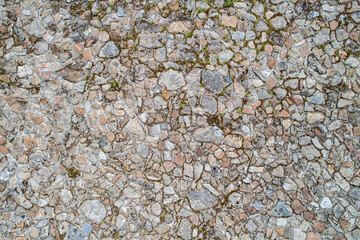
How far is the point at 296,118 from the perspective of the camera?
3186 mm

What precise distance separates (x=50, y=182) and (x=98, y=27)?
192 cm

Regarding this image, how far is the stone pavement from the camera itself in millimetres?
3154

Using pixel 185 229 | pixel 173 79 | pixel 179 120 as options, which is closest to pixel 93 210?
pixel 185 229

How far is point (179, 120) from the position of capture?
128 inches

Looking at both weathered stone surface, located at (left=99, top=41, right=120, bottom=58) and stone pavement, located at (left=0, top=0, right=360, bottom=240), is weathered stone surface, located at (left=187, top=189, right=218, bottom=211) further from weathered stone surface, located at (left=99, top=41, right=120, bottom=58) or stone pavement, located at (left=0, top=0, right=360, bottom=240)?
weathered stone surface, located at (left=99, top=41, right=120, bottom=58)

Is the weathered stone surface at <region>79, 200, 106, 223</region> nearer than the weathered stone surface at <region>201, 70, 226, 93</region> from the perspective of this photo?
No

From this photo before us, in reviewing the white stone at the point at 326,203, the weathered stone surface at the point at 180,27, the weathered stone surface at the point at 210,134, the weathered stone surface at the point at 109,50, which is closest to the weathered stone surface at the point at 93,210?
the weathered stone surface at the point at 210,134

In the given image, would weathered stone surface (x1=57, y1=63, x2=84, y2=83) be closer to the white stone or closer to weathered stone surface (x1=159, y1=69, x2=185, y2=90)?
weathered stone surface (x1=159, y1=69, x2=185, y2=90)

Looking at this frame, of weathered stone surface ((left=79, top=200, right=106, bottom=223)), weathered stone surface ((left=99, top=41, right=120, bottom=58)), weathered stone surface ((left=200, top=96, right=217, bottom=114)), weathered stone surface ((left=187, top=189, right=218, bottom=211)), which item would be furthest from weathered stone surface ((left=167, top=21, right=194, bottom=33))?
weathered stone surface ((left=79, top=200, right=106, bottom=223))

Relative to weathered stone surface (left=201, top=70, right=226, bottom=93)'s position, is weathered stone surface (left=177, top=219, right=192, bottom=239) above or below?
below

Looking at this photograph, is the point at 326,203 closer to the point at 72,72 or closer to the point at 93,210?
the point at 93,210

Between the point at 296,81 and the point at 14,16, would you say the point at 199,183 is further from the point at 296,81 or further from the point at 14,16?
the point at 14,16

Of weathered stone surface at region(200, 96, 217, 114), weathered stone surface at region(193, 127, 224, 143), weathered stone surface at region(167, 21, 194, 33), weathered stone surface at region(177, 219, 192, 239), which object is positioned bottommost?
weathered stone surface at region(177, 219, 192, 239)

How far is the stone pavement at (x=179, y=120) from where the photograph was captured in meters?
3.15
